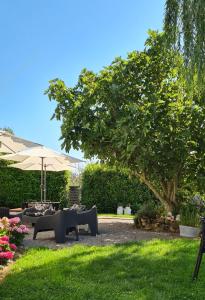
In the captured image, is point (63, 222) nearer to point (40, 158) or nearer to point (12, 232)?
point (12, 232)

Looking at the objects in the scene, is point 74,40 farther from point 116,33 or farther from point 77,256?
point 77,256

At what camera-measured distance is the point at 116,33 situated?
9.71m

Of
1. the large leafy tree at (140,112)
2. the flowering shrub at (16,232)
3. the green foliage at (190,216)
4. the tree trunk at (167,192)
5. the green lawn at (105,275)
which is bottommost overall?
the green lawn at (105,275)

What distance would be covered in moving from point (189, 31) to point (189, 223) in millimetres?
5318

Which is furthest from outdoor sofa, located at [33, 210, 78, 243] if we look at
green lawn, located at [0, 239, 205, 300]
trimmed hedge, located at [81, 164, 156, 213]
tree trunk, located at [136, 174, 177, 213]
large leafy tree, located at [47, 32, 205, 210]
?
trimmed hedge, located at [81, 164, 156, 213]

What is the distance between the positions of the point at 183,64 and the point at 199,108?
13.3 ft

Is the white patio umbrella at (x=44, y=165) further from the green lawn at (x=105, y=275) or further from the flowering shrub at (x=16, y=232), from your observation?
the green lawn at (x=105, y=275)

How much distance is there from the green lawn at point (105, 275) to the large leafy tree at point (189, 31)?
3161mm

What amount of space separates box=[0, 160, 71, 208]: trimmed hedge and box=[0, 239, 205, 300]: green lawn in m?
10.6

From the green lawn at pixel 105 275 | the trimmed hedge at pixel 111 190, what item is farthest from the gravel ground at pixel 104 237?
the trimmed hedge at pixel 111 190

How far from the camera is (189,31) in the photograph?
6562 mm

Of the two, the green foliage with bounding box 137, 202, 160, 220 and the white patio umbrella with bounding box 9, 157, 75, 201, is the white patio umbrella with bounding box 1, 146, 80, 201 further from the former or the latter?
the green foliage with bounding box 137, 202, 160, 220

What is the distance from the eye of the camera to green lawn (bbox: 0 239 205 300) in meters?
4.53

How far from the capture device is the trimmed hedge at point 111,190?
17.6 metres
